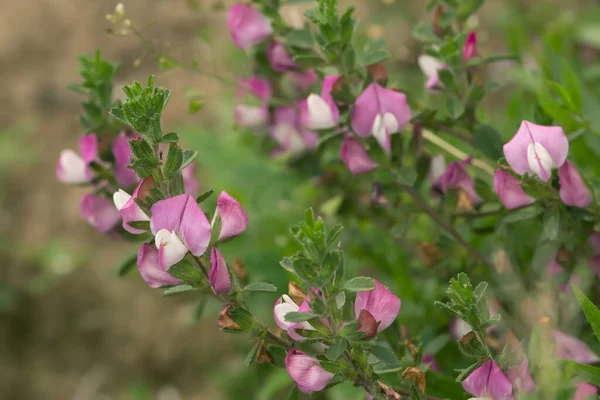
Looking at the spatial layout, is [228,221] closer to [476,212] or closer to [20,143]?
[476,212]

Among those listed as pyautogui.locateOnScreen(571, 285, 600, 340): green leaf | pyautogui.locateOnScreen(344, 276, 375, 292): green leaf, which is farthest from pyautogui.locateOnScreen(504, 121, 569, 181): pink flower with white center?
pyautogui.locateOnScreen(344, 276, 375, 292): green leaf

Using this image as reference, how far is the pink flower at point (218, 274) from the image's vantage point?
777 millimetres

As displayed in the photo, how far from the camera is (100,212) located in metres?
1.04

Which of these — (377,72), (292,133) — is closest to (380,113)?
(377,72)

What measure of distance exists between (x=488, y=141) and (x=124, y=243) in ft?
4.44

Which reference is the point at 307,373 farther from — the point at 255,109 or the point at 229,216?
the point at 255,109

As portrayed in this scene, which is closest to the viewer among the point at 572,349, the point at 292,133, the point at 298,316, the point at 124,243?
the point at 298,316

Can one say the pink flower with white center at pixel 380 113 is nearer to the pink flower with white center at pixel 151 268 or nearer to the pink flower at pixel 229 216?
the pink flower at pixel 229 216

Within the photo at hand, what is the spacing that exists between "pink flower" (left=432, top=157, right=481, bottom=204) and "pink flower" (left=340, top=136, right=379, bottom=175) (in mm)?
112

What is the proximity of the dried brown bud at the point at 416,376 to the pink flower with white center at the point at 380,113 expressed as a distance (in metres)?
0.30

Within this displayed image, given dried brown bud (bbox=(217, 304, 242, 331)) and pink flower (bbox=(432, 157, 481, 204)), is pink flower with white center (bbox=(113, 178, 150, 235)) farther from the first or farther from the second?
pink flower (bbox=(432, 157, 481, 204))

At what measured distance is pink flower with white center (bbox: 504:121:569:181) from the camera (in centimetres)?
83

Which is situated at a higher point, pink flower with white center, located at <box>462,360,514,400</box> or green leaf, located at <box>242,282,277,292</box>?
green leaf, located at <box>242,282,277,292</box>

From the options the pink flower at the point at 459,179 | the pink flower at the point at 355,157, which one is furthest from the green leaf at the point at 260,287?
the pink flower at the point at 459,179
